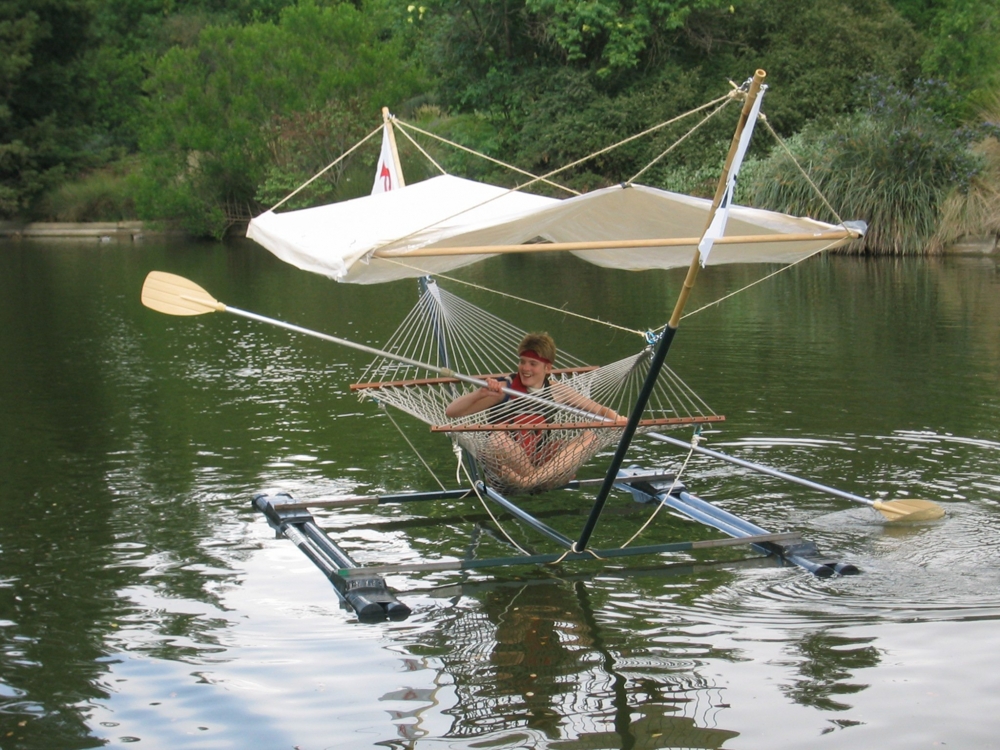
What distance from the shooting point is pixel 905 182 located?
68.1 feet

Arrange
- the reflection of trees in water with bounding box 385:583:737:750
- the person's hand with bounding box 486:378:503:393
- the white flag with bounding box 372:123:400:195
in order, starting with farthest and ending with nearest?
the white flag with bounding box 372:123:400:195 → the person's hand with bounding box 486:378:503:393 → the reflection of trees in water with bounding box 385:583:737:750

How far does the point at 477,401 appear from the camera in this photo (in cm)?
610

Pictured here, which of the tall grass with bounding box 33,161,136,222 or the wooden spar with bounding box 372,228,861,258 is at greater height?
the tall grass with bounding box 33,161,136,222

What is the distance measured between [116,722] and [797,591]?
2.95 meters

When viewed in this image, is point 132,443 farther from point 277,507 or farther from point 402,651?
point 402,651

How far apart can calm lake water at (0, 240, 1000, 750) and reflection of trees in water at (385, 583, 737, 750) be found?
0.01 meters

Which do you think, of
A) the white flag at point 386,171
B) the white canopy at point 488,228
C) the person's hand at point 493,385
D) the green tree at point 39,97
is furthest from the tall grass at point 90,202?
the person's hand at point 493,385

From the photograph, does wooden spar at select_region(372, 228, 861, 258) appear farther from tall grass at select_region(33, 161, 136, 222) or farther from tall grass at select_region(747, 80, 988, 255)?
tall grass at select_region(33, 161, 136, 222)

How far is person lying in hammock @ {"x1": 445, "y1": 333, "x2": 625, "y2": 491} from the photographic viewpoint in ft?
19.5

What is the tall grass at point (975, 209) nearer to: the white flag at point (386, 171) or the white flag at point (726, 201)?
the white flag at point (386, 171)

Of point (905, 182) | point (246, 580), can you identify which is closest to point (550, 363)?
point (246, 580)

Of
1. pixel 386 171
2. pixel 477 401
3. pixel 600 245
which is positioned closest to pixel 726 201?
pixel 600 245

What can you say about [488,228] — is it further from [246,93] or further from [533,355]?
[246,93]

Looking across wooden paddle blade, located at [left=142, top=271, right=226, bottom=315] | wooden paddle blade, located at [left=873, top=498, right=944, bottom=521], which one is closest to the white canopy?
wooden paddle blade, located at [left=142, top=271, right=226, bottom=315]
